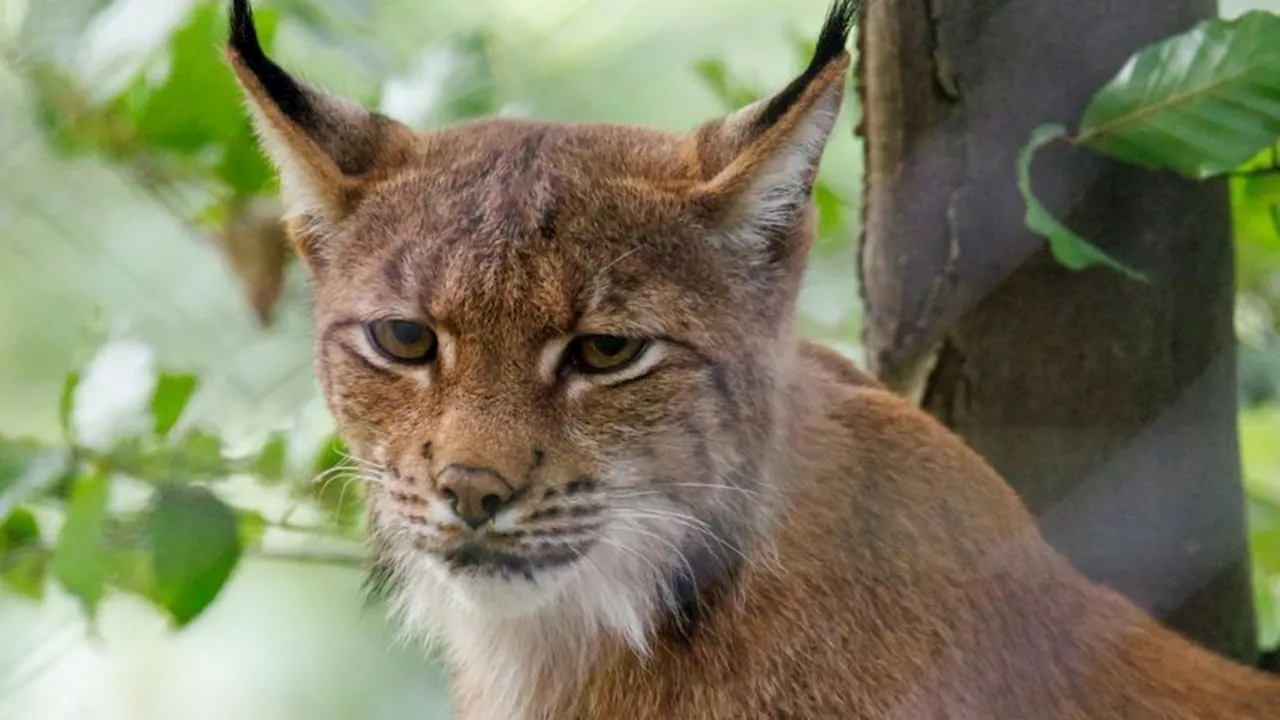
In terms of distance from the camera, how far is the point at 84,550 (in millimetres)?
1833

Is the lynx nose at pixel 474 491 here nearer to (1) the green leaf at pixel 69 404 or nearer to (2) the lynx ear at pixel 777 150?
(2) the lynx ear at pixel 777 150

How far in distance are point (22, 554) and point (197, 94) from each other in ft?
2.26

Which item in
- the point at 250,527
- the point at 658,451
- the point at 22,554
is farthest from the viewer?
the point at 22,554

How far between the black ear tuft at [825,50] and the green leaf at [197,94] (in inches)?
29.7

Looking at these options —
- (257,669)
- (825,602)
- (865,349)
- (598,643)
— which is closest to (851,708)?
(825,602)

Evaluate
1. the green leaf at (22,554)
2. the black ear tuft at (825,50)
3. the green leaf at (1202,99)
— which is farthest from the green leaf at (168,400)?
the green leaf at (1202,99)

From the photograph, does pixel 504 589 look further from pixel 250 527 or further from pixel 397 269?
pixel 250 527

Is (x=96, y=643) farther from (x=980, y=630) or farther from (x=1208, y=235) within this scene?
(x=1208, y=235)

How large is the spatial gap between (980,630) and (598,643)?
40 centimetres

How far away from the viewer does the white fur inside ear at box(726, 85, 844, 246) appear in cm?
154

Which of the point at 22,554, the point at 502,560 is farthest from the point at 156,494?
the point at 502,560

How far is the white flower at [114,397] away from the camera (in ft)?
6.15

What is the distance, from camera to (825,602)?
5.38 ft

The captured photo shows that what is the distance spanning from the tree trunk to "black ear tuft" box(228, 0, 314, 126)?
2.39 feet
